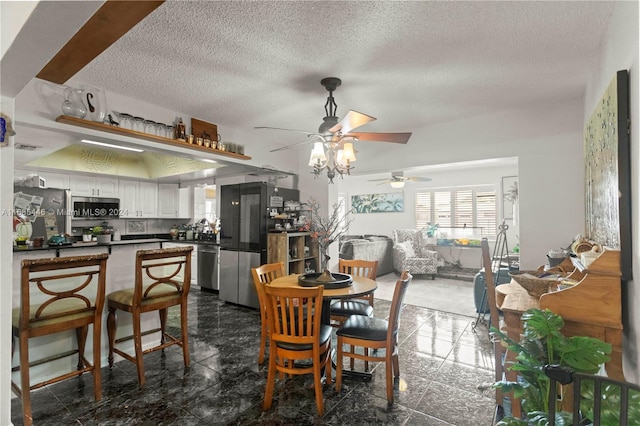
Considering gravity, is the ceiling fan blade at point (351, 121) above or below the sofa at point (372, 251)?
above

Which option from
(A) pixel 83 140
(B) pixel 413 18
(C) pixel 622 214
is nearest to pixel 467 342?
(C) pixel 622 214

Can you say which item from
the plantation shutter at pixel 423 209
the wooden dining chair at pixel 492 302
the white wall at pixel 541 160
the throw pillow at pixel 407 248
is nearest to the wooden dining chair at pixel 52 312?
the wooden dining chair at pixel 492 302

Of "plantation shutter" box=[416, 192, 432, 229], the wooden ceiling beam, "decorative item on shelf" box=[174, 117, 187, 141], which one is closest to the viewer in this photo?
the wooden ceiling beam

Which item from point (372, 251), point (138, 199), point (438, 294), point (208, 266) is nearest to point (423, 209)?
point (372, 251)

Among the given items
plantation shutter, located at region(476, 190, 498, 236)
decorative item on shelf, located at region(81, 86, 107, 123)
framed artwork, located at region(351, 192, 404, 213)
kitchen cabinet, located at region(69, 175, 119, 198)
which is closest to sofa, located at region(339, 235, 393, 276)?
framed artwork, located at region(351, 192, 404, 213)

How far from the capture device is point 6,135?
1.89m

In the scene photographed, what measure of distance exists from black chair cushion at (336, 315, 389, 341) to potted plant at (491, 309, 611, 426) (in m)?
0.96

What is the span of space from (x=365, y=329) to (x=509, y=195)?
6356 mm

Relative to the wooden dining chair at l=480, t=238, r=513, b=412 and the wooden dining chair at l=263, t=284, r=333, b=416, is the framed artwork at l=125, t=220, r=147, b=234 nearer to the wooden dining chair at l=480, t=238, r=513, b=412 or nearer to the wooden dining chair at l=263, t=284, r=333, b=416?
the wooden dining chair at l=263, t=284, r=333, b=416

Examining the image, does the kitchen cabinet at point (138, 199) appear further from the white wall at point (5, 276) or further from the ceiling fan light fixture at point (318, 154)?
the ceiling fan light fixture at point (318, 154)

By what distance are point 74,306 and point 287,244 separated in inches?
101

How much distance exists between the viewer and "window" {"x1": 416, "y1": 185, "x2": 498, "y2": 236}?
7391 mm

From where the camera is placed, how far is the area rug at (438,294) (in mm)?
4602

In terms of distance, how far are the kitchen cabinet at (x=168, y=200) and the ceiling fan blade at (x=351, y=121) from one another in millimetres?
4908
